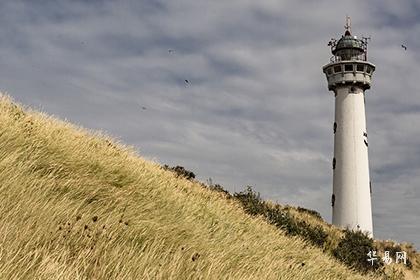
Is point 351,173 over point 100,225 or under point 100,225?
over

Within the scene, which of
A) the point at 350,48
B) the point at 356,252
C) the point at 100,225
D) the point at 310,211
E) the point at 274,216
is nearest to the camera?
the point at 100,225

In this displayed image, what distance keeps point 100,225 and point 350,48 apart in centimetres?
3680

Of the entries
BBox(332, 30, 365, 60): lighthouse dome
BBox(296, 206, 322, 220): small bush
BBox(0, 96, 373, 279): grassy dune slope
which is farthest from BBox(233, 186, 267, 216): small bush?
BBox(332, 30, 365, 60): lighthouse dome

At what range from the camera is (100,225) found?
5648mm

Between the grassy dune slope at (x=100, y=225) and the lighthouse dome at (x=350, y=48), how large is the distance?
31.0 meters

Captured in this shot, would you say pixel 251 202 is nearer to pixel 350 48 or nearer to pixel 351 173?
pixel 351 173

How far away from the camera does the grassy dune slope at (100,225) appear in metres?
4.25

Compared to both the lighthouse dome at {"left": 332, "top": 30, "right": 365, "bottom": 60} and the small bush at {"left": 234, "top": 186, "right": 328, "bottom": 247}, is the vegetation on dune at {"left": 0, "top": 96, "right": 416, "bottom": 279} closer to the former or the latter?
the small bush at {"left": 234, "top": 186, "right": 328, "bottom": 247}

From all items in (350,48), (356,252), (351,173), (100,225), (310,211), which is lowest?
(100,225)

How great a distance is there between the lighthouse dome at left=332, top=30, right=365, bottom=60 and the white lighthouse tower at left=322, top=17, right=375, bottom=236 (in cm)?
129

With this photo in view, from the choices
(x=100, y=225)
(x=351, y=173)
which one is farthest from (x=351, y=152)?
(x=100, y=225)

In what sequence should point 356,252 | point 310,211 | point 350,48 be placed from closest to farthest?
point 356,252
point 310,211
point 350,48

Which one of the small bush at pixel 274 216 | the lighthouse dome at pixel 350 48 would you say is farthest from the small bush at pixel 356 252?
the lighthouse dome at pixel 350 48

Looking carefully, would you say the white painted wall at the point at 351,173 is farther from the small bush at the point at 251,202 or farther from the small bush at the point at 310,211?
the small bush at the point at 251,202
